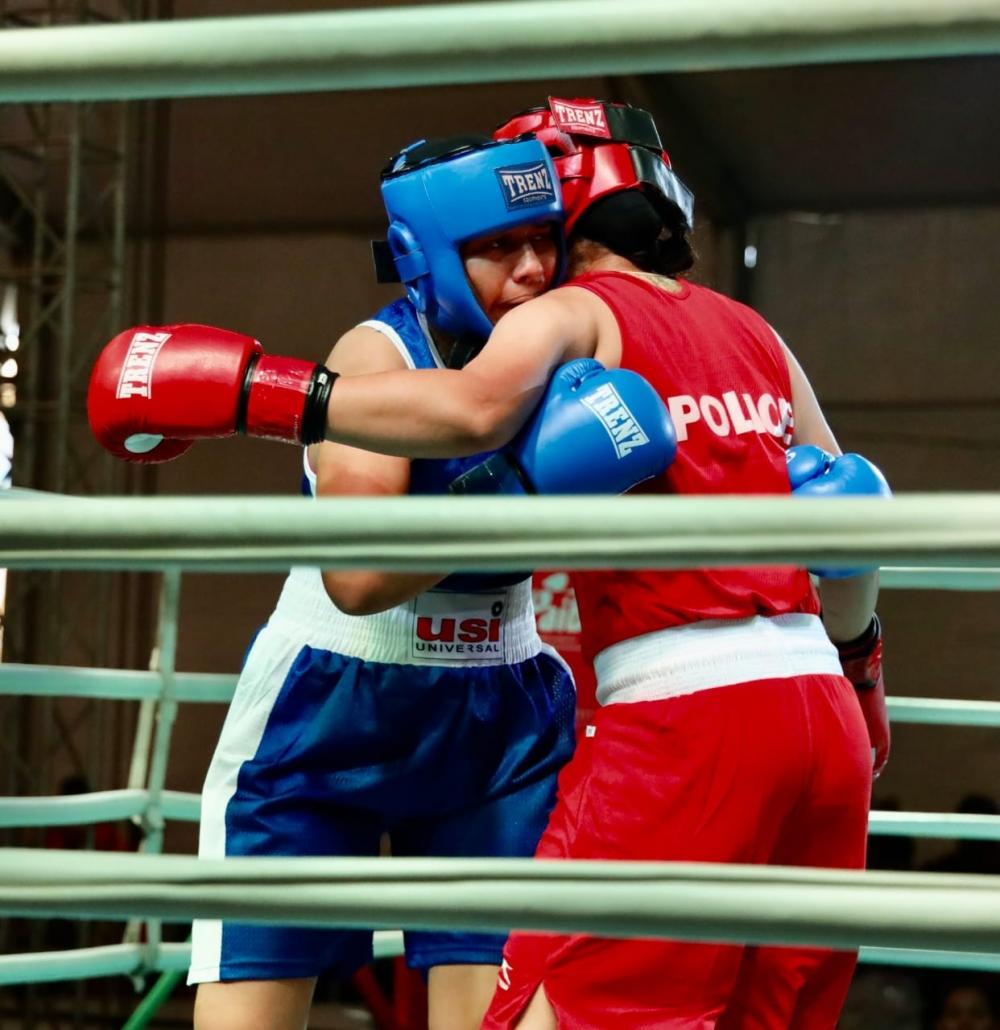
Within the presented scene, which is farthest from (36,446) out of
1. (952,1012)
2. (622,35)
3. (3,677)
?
(622,35)

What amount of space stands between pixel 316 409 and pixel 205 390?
3.5 inches

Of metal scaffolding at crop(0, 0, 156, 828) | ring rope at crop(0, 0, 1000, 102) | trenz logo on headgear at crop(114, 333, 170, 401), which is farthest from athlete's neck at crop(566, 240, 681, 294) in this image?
metal scaffolding at crop(0, 0, 156, 828)

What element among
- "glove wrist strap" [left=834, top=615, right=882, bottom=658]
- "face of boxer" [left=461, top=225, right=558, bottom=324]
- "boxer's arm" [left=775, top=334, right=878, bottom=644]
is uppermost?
"face of boxer" [left=461, top=225, right=558, bottom=324]

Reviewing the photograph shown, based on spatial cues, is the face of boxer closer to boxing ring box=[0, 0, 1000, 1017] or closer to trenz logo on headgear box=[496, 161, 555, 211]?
trenz logo on headgear box=[496, 161, 555, 211]

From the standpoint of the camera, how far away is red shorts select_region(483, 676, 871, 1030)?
3.89 ft

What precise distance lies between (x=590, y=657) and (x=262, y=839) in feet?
1.38

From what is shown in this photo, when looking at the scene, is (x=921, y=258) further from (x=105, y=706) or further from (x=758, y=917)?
(x=758, y=917)

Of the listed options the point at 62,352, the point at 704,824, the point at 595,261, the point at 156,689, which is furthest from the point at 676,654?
the point at 62,352

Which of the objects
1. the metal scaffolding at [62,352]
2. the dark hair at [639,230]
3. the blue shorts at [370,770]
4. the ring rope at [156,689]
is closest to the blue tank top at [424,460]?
the blue shorts at [370,770]

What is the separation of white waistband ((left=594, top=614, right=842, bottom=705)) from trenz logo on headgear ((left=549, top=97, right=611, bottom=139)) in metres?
0.57

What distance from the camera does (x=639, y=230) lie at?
4.70 ft

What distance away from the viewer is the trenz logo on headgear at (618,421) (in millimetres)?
1158

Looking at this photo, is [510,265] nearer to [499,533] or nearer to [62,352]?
[499,533]

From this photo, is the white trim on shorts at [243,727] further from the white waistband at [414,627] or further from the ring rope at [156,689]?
the ring rope at [156,689]
